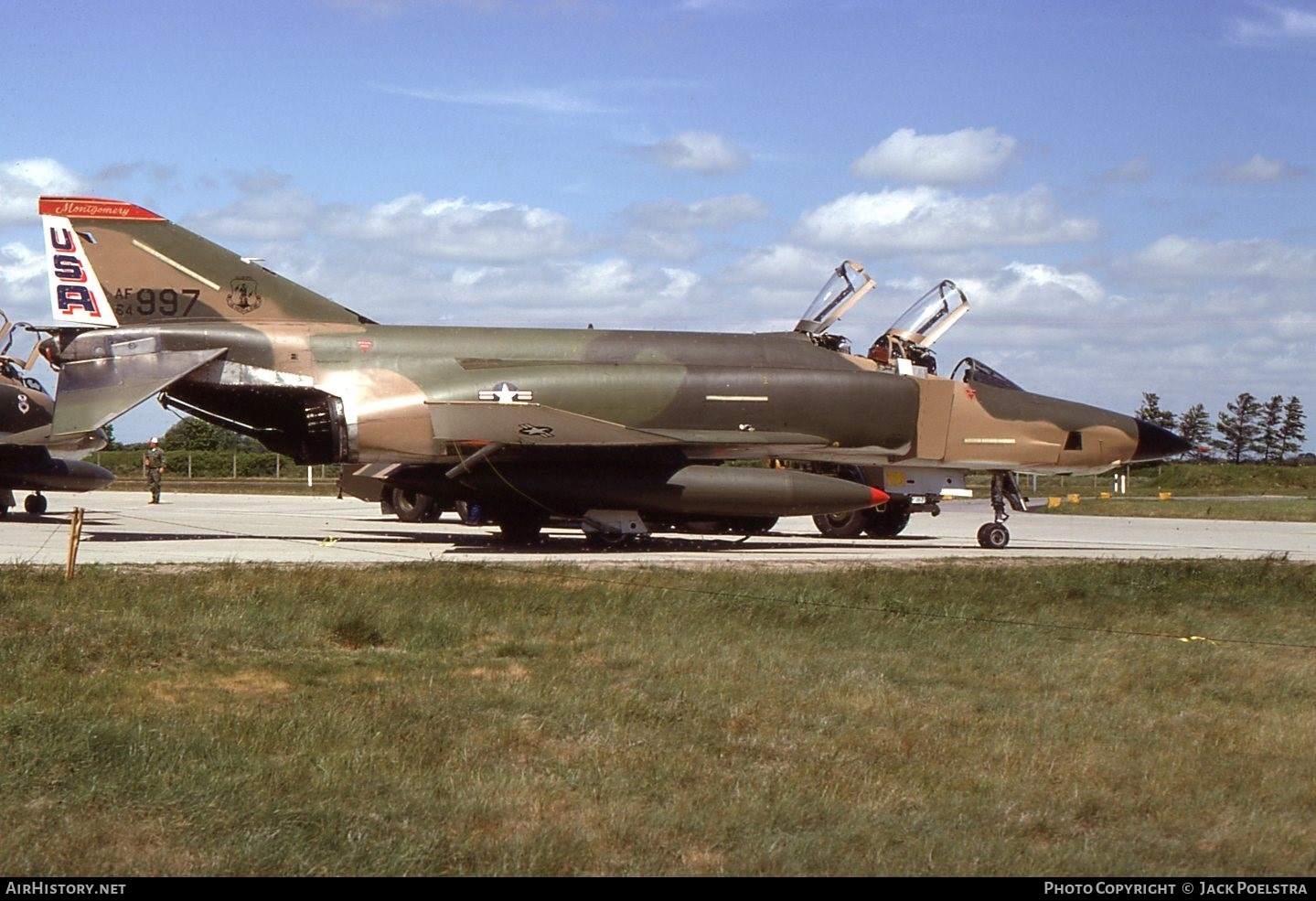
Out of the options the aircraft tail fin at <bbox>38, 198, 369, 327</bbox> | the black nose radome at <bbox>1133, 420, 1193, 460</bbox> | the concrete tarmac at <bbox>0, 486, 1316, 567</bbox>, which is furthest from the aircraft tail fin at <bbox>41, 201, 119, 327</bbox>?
the black nose radome at <bbox>1133, 420, 1193, 460</bbox>

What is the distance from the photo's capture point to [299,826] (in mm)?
5766

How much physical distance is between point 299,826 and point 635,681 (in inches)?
139

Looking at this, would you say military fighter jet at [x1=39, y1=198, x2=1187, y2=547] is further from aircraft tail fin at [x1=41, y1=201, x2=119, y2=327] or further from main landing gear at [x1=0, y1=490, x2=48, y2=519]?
main landing gear at [x1=0, y1=490, x2=48, y2=519]

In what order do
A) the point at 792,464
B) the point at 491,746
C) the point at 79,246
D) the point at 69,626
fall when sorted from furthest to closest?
the point at 792,464, the point at 79,246, the point at 69,626, the point at 491,746

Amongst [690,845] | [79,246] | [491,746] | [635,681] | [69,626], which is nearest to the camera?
[690,845]

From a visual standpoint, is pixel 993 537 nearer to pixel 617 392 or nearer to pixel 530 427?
pixel 617 392

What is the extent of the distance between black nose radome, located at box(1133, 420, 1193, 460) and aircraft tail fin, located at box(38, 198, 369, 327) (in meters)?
13.0

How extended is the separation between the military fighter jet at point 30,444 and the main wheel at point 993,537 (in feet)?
51.6

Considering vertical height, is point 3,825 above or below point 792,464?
below

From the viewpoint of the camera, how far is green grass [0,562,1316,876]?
5668 mm

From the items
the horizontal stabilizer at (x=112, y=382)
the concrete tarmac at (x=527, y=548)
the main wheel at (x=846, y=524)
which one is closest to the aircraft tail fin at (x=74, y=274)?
the horizontal stabilizer at (x=112, y=382)
